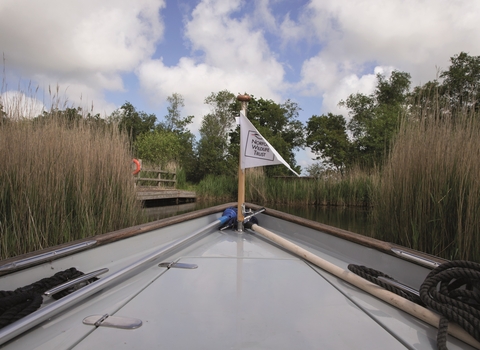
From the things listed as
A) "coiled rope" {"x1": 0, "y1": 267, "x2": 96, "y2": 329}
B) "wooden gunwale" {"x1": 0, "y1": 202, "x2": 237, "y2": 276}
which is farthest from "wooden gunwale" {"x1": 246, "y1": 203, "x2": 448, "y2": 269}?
"coiled rope" {"x1": 0, "y1": 267, "x2": 96, "y2": 329}

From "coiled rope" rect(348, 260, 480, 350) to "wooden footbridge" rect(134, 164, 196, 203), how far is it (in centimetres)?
764

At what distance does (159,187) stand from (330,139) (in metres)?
13.0

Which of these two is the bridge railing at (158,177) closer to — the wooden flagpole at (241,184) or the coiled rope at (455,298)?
the wooden flagpole at (241,184)

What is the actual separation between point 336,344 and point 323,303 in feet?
0.84

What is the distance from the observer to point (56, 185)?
2.08 meters

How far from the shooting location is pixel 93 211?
247 cm

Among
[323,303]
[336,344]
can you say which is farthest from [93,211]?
[336,344]

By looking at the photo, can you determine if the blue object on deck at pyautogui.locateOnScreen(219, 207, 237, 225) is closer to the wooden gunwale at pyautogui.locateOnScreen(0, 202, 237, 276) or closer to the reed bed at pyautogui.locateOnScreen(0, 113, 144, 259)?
the wooden gunwale at pyautogui.locateOnScreen(0, 202, 237, 276)

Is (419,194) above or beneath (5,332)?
above

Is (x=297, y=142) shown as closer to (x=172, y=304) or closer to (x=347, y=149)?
(x=347, y=149)

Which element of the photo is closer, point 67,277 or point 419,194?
point 67,277

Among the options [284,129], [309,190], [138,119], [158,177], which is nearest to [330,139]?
[284,129]

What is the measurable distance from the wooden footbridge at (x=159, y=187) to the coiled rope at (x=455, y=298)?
25.1 feet

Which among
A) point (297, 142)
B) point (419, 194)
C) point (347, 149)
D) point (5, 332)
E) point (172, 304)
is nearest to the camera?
point (5, 332)
